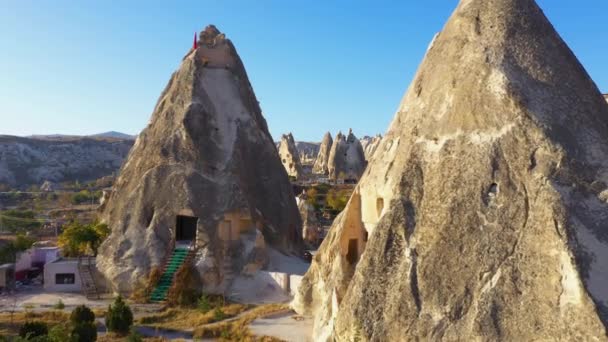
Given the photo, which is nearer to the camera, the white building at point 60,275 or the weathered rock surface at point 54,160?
the white building at point 60,275

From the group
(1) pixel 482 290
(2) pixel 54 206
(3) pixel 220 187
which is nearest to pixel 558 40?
(1) pixel 482 290

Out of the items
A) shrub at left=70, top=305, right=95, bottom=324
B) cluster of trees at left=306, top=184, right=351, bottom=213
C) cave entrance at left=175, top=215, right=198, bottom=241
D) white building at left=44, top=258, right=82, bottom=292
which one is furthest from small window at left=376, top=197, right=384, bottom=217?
cluster of trees at left=306, top=184, right=351, bottom=213

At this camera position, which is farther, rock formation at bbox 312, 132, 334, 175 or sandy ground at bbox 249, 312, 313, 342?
rock formation at bbox 312, 132, 334, 175

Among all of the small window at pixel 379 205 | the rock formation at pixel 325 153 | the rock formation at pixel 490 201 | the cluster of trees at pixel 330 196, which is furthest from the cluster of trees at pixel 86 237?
the rock formation at pixel 325 153

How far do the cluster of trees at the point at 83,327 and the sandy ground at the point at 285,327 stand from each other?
3131 millimetres

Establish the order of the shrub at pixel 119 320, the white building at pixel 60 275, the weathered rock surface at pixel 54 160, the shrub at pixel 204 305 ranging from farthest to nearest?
the weathered rock surface at pixel 54 160 < the white building at pixel 60 275 < the shrub at pixel 204 305 < the shrub at pixel 119 320

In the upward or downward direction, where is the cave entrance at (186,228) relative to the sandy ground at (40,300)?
upward

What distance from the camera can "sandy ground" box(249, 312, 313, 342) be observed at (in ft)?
43.7

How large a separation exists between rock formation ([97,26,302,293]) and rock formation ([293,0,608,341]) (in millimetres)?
7170

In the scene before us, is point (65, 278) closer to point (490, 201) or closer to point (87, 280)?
point (87, 280)

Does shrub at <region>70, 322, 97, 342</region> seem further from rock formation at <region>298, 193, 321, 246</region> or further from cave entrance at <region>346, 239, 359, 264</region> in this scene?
rock formation at <region>298, 193, 321, 246</region>

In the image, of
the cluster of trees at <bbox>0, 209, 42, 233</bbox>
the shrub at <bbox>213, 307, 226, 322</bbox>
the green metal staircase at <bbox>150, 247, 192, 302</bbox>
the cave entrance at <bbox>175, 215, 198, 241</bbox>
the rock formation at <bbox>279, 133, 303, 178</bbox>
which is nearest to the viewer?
the shrub at <bbox>213, 307, 226, 322</bbox>

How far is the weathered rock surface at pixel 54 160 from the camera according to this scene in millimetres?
78556

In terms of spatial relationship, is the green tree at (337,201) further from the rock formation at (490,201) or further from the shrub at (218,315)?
the rock formation at (490,201)
